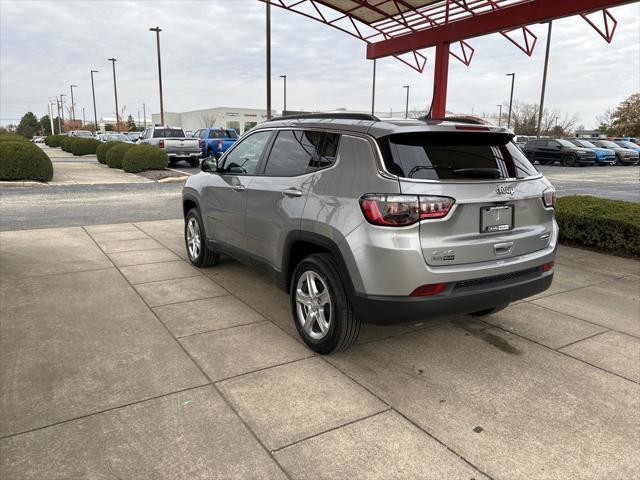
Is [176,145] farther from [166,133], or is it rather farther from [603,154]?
[603,154]

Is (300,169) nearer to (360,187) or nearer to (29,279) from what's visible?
(360,187)

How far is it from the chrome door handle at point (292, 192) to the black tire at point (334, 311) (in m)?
0.51

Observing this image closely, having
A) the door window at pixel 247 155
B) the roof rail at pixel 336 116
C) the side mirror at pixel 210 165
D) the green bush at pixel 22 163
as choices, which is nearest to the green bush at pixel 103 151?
→ the green bush at pixel 22 163

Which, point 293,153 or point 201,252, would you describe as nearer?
point 293,153

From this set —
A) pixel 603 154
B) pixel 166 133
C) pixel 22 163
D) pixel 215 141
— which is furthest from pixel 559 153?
pixel 22 163

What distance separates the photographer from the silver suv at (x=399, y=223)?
10.2 ft

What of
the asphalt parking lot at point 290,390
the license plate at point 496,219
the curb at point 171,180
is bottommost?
the asphalt parking lot at point 290,390

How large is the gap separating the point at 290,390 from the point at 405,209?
55.2 inches

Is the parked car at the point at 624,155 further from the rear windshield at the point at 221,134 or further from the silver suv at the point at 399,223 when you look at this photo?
the silver suv at the point at 399,223

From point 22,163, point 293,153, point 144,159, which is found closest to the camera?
point 293,153

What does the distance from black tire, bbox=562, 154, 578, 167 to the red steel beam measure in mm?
18407

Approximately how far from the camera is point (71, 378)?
11.1 feet

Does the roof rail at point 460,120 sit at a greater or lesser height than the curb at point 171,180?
greater

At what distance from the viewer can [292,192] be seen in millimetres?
3951
